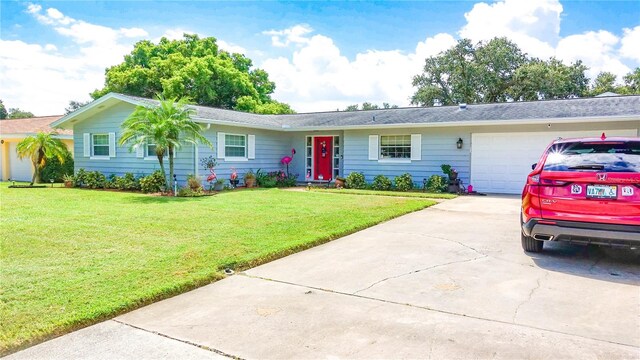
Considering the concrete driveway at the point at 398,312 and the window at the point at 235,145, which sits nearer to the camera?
the concrete driveway at the point at 398,312

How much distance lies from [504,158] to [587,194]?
9666mm

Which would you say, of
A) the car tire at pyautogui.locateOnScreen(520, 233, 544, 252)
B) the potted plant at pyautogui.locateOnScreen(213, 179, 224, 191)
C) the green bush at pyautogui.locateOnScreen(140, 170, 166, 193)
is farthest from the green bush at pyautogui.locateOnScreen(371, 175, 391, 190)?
the car tire at pyautogui.locateOnScreen(520, 233, 544, 252)

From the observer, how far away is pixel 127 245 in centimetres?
572

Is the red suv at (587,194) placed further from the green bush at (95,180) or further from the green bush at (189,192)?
the green bush at (95,180)

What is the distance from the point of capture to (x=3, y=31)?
31.1 ft

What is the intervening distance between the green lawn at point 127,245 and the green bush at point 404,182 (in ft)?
13.0

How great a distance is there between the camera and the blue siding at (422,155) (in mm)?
14484

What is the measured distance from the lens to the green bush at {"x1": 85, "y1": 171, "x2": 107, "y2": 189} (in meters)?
15.2

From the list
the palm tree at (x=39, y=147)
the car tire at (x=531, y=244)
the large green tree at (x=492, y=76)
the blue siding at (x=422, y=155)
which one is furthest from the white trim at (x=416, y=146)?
the large green tree at (x=492, y=76)

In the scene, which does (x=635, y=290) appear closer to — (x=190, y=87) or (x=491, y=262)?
(x=491, y=262)

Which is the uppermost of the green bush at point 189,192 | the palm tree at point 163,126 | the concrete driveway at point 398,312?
the palm tree at point 163,126

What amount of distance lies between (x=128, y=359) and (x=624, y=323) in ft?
12.3

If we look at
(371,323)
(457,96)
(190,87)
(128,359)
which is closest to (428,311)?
(371,323)

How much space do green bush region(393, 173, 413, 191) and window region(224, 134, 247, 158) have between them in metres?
6.03
